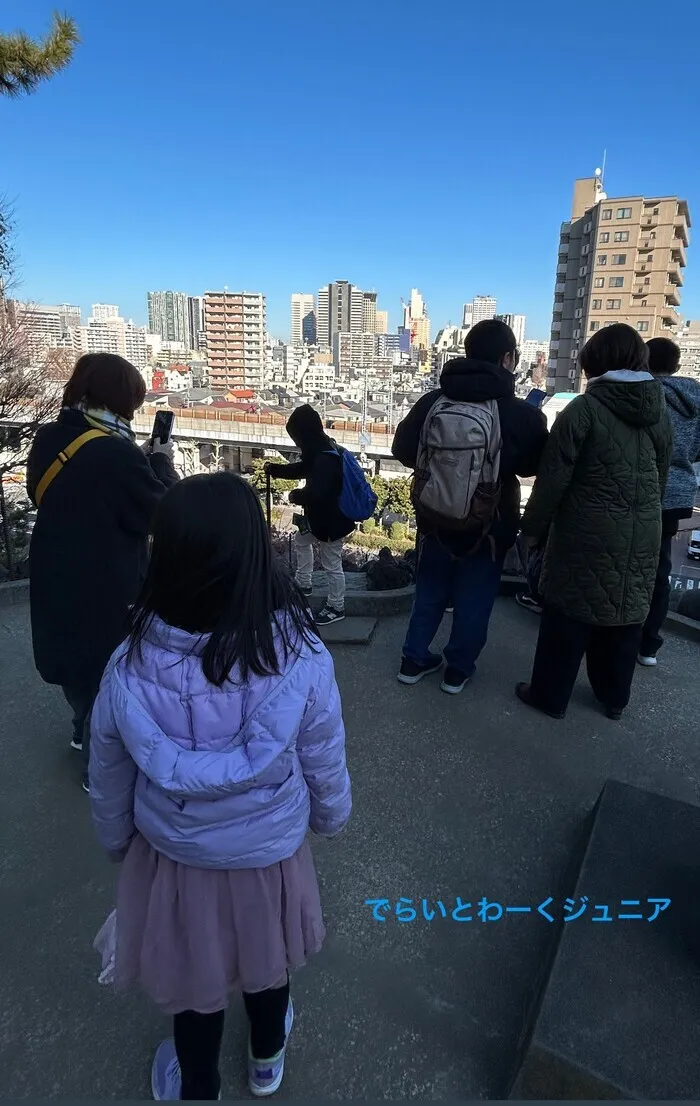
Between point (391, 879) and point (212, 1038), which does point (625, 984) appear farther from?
point (212, 1038)

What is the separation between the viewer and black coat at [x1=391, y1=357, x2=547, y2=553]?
2.83 m

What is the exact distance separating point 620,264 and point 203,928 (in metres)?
55.6

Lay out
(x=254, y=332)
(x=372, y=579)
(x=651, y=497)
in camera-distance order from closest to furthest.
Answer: (x=651, y=497) < (x=372, y=579) < (x=254, y=332)

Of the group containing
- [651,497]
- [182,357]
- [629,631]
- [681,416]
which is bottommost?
[629,631]

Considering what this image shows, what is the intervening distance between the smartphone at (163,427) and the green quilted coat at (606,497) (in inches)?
65.5

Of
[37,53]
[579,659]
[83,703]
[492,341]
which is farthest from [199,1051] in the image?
[37,53]

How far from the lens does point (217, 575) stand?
117cm

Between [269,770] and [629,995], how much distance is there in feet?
3.75

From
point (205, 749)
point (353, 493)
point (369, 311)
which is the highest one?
point (369, 311)

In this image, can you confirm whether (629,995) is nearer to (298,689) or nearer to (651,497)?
(298,689)

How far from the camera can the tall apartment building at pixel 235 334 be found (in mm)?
103312

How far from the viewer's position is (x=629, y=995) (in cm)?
154

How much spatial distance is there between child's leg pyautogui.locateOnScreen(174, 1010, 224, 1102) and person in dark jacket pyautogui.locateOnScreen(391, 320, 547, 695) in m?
2.11

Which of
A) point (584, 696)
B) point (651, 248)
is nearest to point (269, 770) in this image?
point (584, 696)
